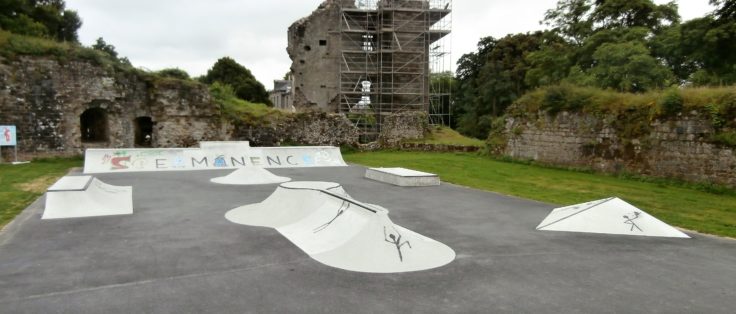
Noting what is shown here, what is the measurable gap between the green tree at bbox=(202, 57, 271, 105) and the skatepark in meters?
40.1

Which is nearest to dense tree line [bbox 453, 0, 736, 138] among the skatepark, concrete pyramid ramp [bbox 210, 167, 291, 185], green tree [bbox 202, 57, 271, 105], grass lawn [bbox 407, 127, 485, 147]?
grass lawn [bbox 407, 127, 485, 147]

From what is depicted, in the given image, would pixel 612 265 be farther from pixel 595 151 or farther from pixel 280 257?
pixel 595 151

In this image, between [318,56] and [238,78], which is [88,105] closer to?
[318,56]

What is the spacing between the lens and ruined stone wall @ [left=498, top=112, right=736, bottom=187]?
12.3 metres

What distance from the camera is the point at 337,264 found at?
545cm

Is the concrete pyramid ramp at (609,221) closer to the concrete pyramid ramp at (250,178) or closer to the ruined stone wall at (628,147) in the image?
the ruined stone wall at (628,147)

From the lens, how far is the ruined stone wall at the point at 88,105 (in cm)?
1664

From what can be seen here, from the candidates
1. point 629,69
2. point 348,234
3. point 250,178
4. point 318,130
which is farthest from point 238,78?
point 348,234

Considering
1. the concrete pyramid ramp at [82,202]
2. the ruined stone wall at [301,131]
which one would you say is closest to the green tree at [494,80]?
the ruined stone wall at [301,131]

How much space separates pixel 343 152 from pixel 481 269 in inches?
712

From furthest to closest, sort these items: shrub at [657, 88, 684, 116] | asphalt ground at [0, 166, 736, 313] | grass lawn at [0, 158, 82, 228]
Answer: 1. shrub at [657, 88, 684, 116]
2. grass lawn at [0, 158, 82, 228]
3. asphalt ground at [0, 166, 736, 313]

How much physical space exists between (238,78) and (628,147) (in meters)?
A: 40.6

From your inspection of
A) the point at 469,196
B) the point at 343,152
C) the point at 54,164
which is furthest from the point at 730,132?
the point at 54,164

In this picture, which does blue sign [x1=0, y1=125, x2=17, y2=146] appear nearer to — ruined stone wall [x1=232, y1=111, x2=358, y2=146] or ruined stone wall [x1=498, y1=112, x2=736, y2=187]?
ruined stone wall [x1=232, y1=111, x2=358, y2=146]
